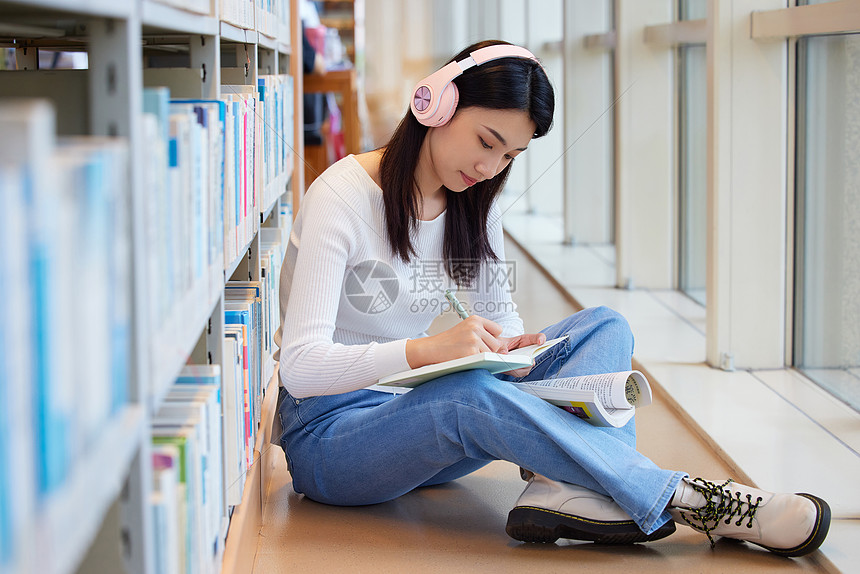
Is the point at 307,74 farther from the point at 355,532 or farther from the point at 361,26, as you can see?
the point at 361,26

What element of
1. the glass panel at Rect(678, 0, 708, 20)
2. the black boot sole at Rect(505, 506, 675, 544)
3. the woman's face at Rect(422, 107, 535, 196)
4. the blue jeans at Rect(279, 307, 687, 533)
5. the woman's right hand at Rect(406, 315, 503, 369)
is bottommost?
the black boot sole at Rect(505, 506, 675, 544)

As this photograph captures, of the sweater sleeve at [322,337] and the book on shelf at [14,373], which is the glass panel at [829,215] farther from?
the book on shelf at [14,373]

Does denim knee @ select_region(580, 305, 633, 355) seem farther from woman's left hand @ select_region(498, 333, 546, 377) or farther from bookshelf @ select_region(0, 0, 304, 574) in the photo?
bookshelf @ select_region(0, 0, 304, 574)

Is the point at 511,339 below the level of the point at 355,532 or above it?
above

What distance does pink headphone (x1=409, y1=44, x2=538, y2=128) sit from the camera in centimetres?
140

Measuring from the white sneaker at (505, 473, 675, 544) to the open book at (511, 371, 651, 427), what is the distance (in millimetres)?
117

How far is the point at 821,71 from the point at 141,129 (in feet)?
6.00

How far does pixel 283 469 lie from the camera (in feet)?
5.77

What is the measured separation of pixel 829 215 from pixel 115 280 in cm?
186

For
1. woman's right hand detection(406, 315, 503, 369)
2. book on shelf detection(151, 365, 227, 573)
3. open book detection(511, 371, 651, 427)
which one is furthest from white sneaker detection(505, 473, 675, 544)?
book on shelf detection(151, 365, 227, 573)

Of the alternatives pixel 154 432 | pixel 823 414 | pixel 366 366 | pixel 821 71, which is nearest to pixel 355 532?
pixel 366 366

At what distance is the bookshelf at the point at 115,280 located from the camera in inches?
18.9

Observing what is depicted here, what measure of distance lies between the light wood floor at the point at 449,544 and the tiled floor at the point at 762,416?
0.31ft

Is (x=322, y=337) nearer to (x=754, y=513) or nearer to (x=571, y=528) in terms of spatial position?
(x=571, y=528)
